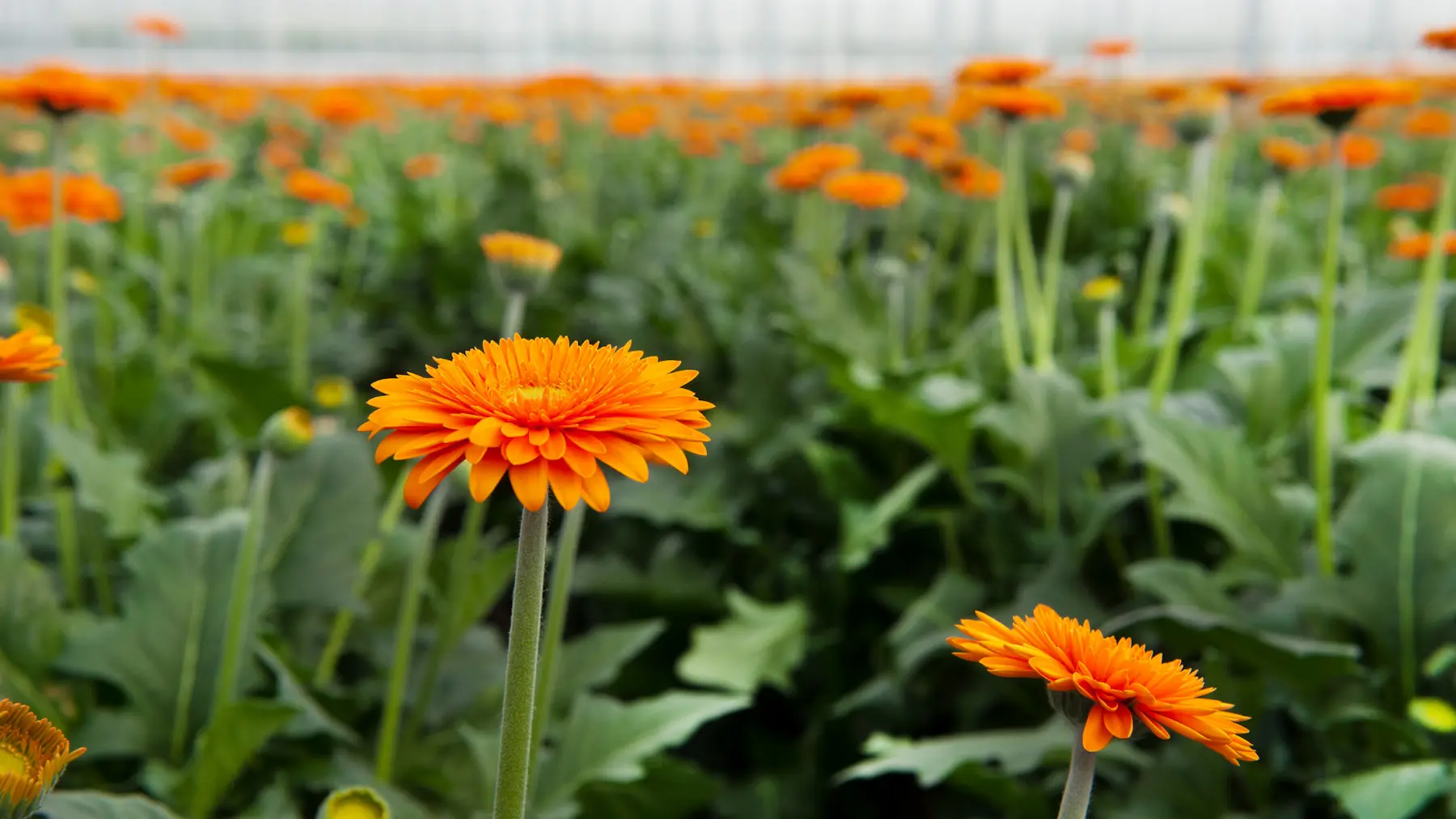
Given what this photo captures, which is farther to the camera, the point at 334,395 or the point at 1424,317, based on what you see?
the point at 334,395

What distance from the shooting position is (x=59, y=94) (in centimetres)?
126

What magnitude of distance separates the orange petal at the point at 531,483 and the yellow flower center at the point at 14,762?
21 centimetres

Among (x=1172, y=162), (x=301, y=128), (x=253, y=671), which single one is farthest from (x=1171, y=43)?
(x=253, y=671)

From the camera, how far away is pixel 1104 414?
1.63m

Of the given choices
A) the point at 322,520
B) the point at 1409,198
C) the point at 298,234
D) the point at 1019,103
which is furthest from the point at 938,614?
the point at 1409,198

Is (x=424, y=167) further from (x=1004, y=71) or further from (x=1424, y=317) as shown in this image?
(x=1424, y=317)

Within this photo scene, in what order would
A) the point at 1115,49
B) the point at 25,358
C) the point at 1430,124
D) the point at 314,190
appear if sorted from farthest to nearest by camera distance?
the point at 1430,124 → the point at 1115,49 → the point at 314,190 → the point at 25,358

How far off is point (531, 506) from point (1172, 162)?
13.6ft

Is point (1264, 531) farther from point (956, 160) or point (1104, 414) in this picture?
point (956, 160)

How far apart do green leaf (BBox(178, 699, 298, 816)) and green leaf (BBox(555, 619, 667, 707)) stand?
371 millimetres

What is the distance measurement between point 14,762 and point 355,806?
0.22 metres

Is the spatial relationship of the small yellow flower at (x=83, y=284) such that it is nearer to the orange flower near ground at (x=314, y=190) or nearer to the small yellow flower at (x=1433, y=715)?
the orange flower near ground at (x=314, y=190)

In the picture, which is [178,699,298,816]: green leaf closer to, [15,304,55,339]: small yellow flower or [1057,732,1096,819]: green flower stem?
[15,304,55,339]: small yellow flower

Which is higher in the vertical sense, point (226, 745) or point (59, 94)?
point (59, 94)
